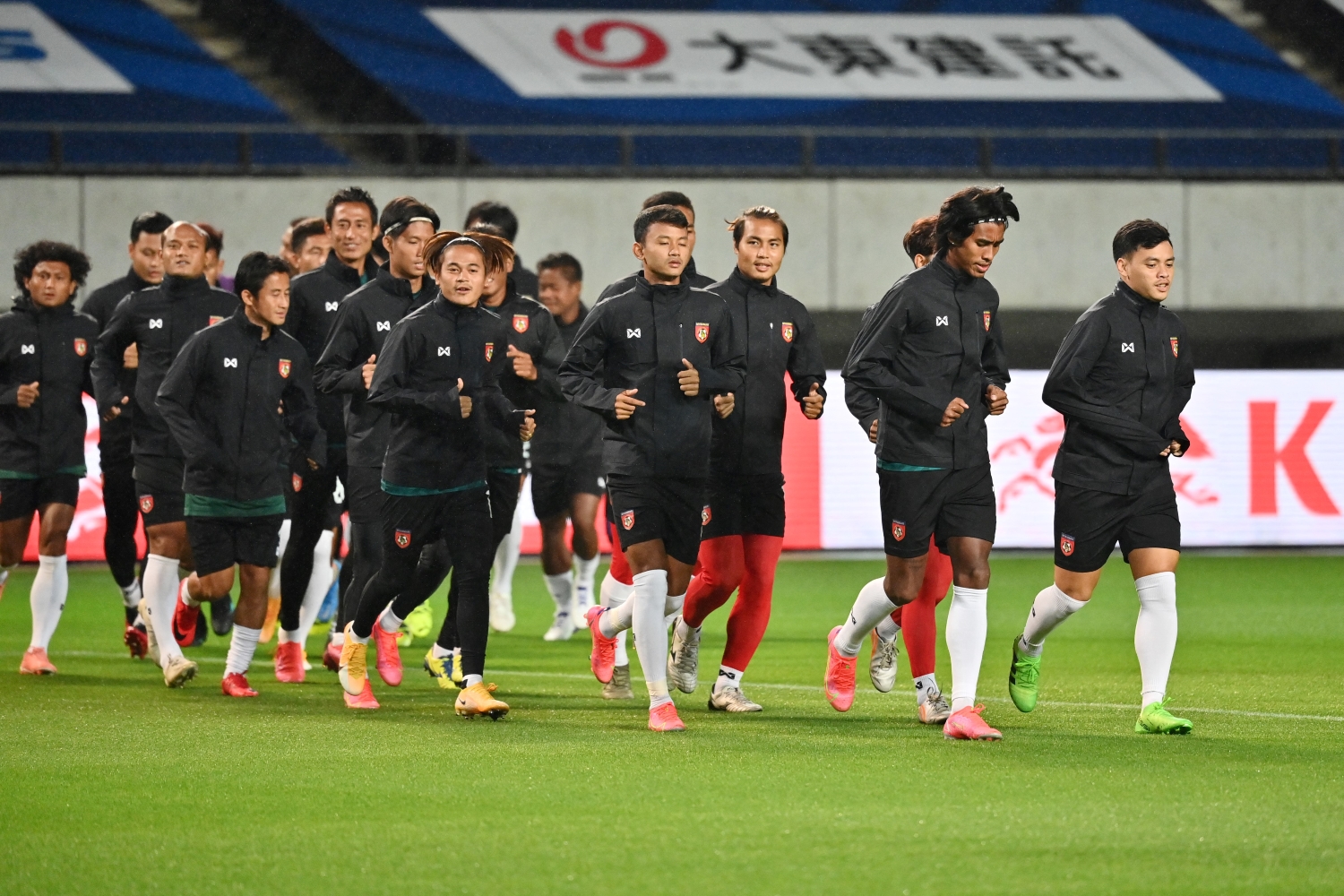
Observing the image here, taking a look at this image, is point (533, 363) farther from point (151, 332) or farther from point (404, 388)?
point (151, 332)

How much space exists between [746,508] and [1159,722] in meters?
2.01

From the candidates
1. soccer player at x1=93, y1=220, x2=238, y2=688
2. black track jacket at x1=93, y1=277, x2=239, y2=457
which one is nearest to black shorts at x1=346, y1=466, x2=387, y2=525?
soccer player at x1=93, y1=220, x2=238, y2=688

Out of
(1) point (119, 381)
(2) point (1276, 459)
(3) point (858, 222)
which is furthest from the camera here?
(3) point (858, 222)

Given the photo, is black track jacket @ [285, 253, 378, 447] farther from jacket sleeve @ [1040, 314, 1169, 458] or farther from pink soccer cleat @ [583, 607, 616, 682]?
jacket sleeve @ [1040, 314, 1169, 458]

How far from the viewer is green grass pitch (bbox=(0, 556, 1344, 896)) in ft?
16.0

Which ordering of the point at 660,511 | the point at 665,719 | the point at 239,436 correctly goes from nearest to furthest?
1. the point at 665,719
2. the point at 660,511
3. the point at 239,436

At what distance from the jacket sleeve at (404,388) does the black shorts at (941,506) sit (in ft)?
6.35

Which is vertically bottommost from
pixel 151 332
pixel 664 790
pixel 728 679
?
pixel 664 790

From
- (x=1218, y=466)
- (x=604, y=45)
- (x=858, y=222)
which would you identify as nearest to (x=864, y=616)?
(x=1218, y=466)

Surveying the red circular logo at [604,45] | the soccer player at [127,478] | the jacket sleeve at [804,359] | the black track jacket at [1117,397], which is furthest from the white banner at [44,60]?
the black track jacket at [1117,397]

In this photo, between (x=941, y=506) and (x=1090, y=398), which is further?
(x=1090, y=398)

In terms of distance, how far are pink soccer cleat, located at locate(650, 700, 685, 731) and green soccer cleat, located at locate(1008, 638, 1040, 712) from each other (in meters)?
1.44

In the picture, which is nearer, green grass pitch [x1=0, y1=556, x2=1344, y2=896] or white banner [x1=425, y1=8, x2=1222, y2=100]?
green grass pitch [x1=0, y1=556, x2=1344, y2=896]

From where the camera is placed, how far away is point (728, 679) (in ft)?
27.2
